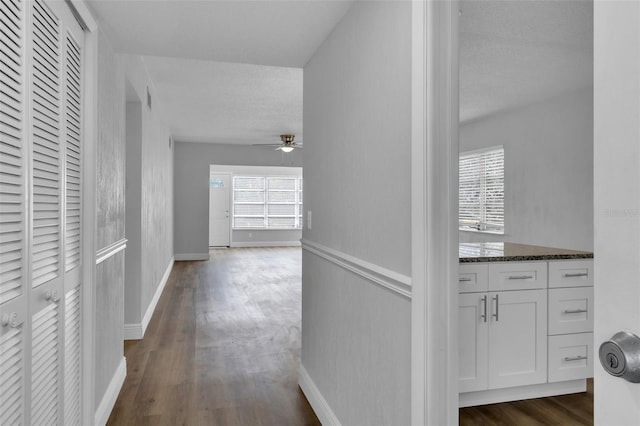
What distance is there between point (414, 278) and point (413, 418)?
1.54ft

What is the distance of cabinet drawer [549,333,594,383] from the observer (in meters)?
2.85

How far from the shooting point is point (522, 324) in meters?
2.77

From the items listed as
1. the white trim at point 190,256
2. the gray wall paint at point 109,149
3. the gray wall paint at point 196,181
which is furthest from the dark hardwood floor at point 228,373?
the gray wall paint at point 196,181

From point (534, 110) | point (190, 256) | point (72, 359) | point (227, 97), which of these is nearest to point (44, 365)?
point (72, 359)

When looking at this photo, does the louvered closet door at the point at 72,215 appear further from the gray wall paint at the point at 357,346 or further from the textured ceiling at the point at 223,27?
the gray wall paint at the point at 357,346

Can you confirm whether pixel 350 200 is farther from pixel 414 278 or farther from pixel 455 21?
pixel 455 21

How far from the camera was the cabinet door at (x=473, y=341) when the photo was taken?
104 inches

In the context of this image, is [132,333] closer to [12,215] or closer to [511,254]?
[12,215]

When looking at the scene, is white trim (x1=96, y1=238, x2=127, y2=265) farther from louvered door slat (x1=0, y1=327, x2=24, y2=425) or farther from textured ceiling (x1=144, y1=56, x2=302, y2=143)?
textured ceiling (x1=144, y1=56, x2=302, y2=143)

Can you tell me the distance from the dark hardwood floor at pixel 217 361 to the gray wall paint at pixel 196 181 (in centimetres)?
301

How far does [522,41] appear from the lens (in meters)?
3.46

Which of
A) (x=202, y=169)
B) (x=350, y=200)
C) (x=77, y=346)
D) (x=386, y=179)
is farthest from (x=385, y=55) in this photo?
(x=202, y=169)

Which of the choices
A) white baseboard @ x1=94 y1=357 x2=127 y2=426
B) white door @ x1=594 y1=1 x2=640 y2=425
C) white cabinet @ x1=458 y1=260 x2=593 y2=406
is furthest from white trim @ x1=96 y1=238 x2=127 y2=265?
white door @ x1=594 y1=1 x2=640 y2=425

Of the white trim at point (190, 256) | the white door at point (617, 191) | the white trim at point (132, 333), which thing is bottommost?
the white trim at point (132, 333)
